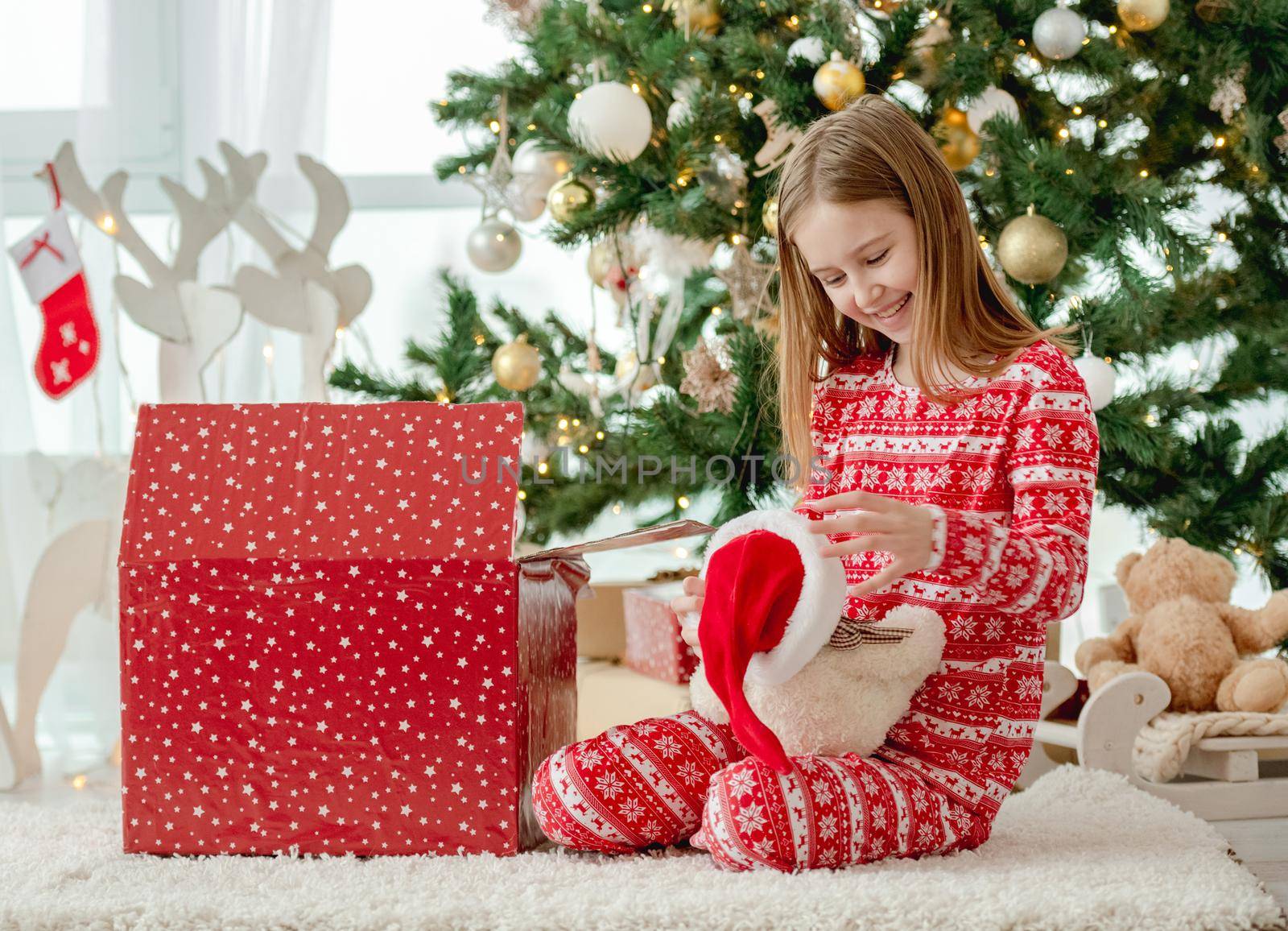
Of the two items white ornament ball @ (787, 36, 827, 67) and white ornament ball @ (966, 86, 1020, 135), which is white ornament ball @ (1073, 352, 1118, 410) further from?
white ornament ball @ (787, 36, 827, 67)

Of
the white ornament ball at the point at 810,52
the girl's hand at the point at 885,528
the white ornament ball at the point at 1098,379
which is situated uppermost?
the white ornament ball at the point at 810,52

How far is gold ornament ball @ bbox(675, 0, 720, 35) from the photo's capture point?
141 cm

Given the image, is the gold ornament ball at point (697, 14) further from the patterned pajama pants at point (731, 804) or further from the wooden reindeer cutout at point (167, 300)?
the patterned pajama pants at point (731, 804)

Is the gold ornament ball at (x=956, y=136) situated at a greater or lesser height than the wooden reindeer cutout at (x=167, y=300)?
greater

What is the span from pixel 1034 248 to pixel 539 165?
635 millimetres

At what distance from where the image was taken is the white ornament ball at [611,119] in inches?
50.0

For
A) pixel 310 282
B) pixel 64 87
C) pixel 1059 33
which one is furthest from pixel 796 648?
pixel 64 87

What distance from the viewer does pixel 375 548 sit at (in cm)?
93

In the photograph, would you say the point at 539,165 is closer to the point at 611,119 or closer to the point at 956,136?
the point at 611,119

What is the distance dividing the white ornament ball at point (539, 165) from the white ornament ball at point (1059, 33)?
1.90ft

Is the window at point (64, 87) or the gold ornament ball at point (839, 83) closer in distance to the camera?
the gold ornament ball at point (839, 83)

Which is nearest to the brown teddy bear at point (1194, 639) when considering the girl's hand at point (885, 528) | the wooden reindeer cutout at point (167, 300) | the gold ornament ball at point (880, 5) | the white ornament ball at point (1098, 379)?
the white ornament ball at point (1098, 379)

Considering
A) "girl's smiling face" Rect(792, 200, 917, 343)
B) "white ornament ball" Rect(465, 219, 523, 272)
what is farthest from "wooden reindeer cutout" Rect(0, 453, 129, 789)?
"girl's smiling face" Rect(792, 200, 917, 343)

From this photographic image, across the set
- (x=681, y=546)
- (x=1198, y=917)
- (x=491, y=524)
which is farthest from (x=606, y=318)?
(x=1198, y=917)
